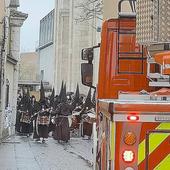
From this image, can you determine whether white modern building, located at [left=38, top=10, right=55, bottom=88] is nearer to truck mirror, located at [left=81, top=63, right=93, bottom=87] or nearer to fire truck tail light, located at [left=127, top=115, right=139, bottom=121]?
truck mirror, located at [left=81, top=63, right=93, bottom=87]

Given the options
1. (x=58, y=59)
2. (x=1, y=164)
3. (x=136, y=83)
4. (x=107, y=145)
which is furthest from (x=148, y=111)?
(x=58, y=59)

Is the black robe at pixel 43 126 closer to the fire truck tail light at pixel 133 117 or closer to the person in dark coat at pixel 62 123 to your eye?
the person in dark coat at pixel 62 123

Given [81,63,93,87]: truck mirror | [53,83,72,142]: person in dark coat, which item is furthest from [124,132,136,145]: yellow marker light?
[53,83,72,142]: person in dark coat

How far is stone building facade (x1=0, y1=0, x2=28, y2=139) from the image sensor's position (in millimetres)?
22030

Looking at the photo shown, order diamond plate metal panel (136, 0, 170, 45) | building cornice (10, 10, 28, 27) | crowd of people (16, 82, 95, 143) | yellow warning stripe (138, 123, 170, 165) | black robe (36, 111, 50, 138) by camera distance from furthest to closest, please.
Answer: building cornice (10, 10, 28, 27) < crowd of people (16, 82, 95, 143) < black robe (36, 111, 50, 138) < diamond plate metal panel (136, 0, 170, 45) < yellow warning stripe (138, 123, 170, 165)

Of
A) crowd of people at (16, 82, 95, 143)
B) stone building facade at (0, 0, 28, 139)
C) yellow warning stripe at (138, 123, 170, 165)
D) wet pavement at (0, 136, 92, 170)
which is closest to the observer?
yellow warning stripe at (138, 123, 170, 165)

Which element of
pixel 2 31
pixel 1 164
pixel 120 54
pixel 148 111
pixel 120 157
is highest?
pixel 2 31

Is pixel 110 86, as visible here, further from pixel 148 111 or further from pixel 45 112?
pixel 45 112

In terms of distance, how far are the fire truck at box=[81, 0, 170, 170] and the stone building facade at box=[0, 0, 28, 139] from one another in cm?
1369

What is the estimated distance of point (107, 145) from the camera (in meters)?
6.21

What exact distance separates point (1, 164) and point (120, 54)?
787cm

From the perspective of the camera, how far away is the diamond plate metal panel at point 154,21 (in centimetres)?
616

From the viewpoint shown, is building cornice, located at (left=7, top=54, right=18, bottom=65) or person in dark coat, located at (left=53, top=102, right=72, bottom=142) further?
person in dark coat, located at (left=53, top=102, right=72, bottom=142)

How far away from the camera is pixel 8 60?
24219mm
